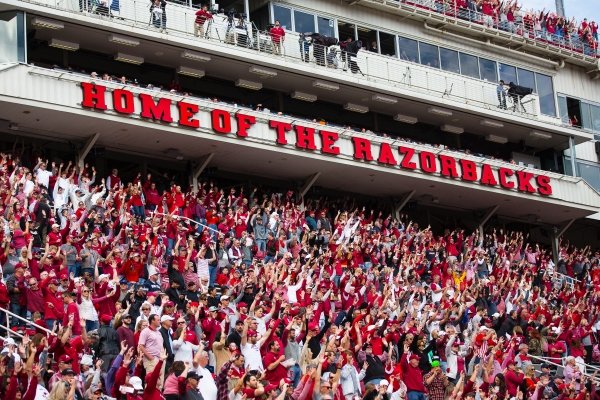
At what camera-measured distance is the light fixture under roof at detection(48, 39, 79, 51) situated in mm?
29233

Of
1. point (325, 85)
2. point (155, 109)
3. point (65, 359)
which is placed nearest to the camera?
point (65, 359)

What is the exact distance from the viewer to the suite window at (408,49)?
3712 cm

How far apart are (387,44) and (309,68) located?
5.02 meters

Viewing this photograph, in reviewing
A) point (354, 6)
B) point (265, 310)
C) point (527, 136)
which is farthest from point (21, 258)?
point (527, 136)

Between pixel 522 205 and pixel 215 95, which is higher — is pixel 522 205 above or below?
below

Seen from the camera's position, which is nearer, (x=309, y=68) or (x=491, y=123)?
(x=309, y=68)

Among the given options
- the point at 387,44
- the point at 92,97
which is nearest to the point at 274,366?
the point at 92,97

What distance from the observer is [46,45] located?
3006cm

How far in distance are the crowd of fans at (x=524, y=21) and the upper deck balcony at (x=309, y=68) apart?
265 cm

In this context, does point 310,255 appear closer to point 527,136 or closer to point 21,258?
point 21,258

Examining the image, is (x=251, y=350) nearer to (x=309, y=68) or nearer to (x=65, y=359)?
(x=65, y=359)

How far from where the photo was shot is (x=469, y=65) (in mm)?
38812

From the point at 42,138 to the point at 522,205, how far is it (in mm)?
16225

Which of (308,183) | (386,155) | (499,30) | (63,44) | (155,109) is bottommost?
(308,183)
